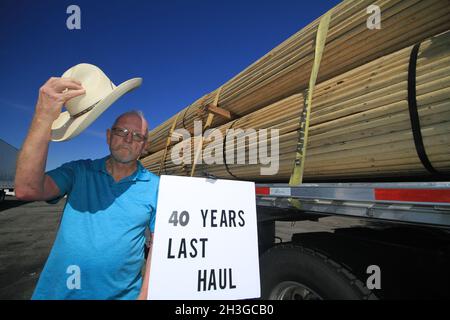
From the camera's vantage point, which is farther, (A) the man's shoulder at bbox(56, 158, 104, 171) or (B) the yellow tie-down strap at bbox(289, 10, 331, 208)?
(A) the man's shoulder at bbox(56, 158, 104, 171)

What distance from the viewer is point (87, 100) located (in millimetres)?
1635

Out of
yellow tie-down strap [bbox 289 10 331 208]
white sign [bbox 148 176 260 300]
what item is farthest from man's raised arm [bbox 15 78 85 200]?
yellow tie-down strap [bbox 289 10 331 208]

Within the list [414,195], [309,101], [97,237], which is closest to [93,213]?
[97,237]

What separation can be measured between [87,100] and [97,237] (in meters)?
0.91

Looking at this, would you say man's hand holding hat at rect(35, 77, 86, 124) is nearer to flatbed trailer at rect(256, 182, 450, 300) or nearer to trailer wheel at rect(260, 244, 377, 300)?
flatbed trailer at rect(256, 182, 450, 300)

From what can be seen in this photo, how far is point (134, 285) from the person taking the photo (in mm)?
1759

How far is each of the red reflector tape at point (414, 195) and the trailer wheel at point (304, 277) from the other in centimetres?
68

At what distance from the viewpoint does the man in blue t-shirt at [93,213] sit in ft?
4.70

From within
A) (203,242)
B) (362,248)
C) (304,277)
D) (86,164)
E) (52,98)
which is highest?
(52,98)

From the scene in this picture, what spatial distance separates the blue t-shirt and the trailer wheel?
43.0 inches

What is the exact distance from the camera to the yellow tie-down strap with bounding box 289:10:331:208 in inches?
69.3

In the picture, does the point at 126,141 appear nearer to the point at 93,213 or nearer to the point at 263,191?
the point at 93,213

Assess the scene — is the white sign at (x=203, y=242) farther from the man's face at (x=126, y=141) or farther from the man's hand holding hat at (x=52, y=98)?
the man's hand holding hat at (x=52, y=98)
